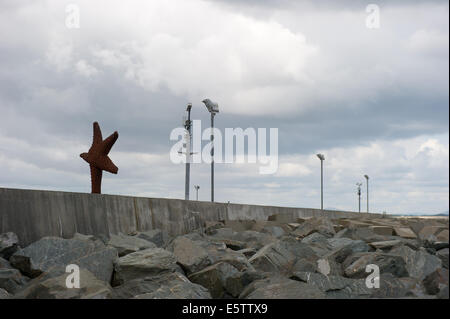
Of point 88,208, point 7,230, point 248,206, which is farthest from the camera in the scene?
point 248,206

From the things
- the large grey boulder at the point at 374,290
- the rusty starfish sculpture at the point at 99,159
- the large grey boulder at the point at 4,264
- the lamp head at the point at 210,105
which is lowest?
the large grey boulder at the point at 374,290

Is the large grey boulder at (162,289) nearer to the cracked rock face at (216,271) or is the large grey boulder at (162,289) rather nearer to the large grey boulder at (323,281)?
the cracked rock face at (216,271)

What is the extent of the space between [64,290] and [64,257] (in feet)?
3.56

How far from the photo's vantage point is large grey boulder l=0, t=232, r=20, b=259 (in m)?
5.64

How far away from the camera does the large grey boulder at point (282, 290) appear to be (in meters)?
4.36

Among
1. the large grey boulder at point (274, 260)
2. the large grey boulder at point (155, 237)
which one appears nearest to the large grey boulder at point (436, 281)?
the large grey boulder at point (274, 260)

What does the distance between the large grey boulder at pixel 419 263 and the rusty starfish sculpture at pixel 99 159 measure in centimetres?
866

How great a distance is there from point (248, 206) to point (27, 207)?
7393 millimetres

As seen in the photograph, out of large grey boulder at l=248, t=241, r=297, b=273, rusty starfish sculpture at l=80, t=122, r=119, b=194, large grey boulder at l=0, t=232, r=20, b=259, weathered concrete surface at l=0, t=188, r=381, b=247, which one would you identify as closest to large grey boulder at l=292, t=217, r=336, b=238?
weathered concrete surface at l=0, t=188, r=381, b=247

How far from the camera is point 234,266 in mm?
5371
